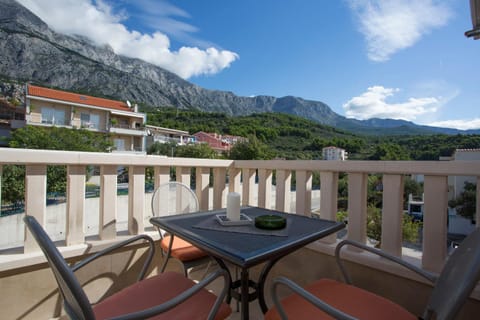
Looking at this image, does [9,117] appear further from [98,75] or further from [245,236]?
[245,236]

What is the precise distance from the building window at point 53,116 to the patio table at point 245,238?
29.0 m

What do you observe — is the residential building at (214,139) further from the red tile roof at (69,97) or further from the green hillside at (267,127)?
the red tile roof at (69,97)

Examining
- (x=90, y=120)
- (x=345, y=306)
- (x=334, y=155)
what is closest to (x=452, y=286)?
(x=345, y=306)

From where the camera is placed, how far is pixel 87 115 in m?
25.2

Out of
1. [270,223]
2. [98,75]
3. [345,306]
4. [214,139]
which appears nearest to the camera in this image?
[345,306]

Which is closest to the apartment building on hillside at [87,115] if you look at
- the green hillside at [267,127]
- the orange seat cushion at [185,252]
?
the green hillside at [267,127]

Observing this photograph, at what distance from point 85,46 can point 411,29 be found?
186 feet

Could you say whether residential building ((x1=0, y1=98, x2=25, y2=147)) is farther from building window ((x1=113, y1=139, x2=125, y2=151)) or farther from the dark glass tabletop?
the dark glass tabletop

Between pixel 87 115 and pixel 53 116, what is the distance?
9.64 feet

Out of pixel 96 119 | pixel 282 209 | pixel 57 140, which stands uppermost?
pixel 96 119

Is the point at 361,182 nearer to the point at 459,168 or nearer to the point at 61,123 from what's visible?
the point at 459,168

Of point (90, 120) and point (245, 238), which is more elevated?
point (90, 120)

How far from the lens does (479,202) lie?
125 cm

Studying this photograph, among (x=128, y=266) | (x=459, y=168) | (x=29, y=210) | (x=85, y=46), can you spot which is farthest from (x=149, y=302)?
(x=85, y=46)
